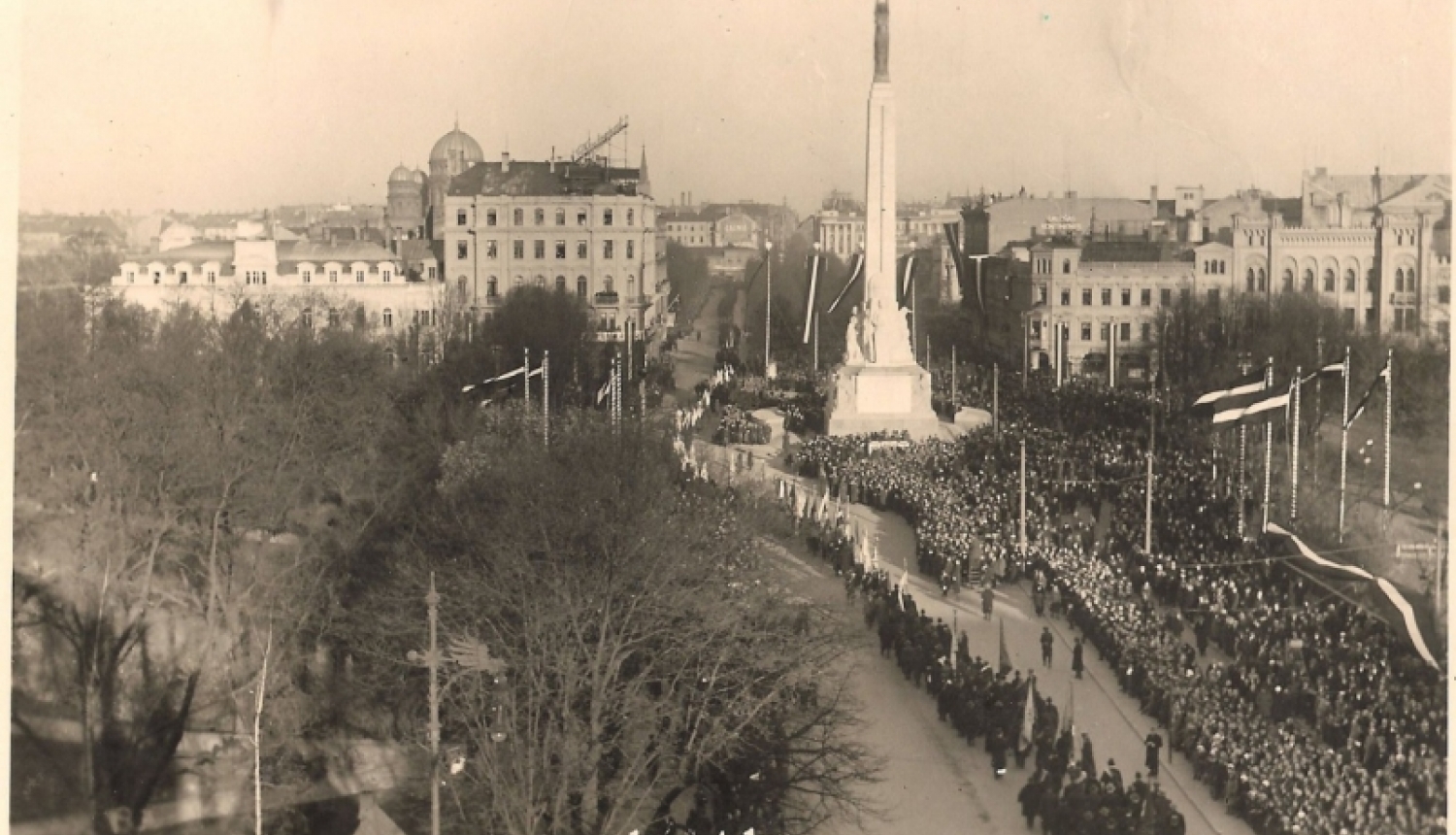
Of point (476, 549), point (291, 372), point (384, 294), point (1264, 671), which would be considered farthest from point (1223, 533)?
point (384, 294)

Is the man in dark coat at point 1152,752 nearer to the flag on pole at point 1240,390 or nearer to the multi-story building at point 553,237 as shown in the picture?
the flag on pole at point 1240,390

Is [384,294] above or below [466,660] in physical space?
above

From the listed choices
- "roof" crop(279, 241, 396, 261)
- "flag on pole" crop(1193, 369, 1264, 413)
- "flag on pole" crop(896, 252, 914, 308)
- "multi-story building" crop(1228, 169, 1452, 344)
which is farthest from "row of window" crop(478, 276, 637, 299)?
"flag on pole" crop(1193, 369, 1264, 413)

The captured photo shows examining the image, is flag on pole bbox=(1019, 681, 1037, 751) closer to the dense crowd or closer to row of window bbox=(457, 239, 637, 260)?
the dense crowd

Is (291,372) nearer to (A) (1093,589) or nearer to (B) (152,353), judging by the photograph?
(B) (152,353)

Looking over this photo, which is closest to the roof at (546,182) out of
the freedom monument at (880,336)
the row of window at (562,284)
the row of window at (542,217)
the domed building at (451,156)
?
the row of window at (542,217)

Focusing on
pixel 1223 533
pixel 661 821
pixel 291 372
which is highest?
pixel 291 372
